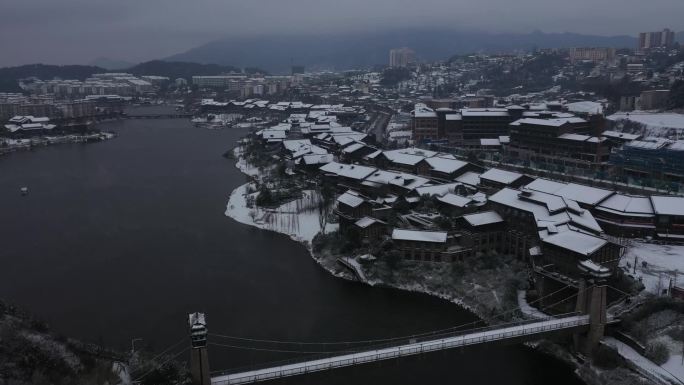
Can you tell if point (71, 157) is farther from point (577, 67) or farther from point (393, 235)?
point (577, 67)

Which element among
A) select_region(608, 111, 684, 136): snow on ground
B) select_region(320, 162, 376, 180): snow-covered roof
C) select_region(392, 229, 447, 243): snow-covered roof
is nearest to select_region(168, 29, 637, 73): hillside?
select_region(608, 111, 684, 136): snow on ground

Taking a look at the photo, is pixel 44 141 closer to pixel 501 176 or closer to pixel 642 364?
pixel 501 176

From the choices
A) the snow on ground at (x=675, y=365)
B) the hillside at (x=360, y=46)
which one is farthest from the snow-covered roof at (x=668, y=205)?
the hillside at (x=360, y=46)

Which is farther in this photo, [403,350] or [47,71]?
[47,71]

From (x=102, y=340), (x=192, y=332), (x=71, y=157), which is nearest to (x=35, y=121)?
(x=71, y=157)

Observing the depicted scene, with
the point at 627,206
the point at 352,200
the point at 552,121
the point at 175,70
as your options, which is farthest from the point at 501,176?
the point at 175,70

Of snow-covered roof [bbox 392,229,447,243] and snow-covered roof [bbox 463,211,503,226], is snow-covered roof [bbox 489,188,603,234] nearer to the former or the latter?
A: snow-covered roof [bbox 463,211,503,226]
